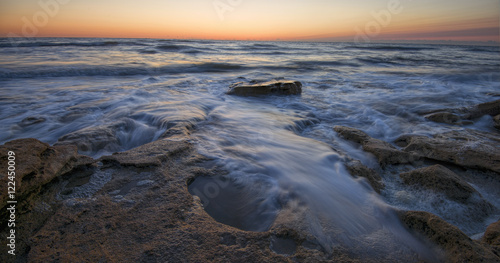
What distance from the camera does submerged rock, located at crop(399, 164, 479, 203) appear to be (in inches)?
74.9

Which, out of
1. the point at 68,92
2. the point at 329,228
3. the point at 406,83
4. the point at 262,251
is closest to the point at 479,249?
the point at 329,228

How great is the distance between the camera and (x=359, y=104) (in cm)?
539

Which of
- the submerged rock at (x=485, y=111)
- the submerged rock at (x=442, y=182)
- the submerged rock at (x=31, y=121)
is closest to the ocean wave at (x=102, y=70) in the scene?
the submerged rock at (x=31, y=121)

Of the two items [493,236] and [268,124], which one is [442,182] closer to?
[493,236]

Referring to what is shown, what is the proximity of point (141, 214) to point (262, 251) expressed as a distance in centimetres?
82

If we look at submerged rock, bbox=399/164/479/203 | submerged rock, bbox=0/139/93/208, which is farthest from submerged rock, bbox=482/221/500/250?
submerged rock, bbox=0/139/93/208

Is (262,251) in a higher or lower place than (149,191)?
lower

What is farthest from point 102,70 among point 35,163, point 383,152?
point 383,152

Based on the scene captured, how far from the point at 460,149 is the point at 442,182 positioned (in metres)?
1.00

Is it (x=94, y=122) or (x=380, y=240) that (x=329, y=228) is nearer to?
(x=380, y=240)

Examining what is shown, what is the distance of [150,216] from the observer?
58.4 inches

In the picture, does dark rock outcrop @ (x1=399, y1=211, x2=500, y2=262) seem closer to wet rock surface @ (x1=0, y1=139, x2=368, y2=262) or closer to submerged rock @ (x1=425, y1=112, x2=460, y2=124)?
wet rock surface @ (x1=0, y1=139, x2=368, y2=262)

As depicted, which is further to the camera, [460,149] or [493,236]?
[460,149]

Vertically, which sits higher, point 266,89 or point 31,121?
point 266,89
